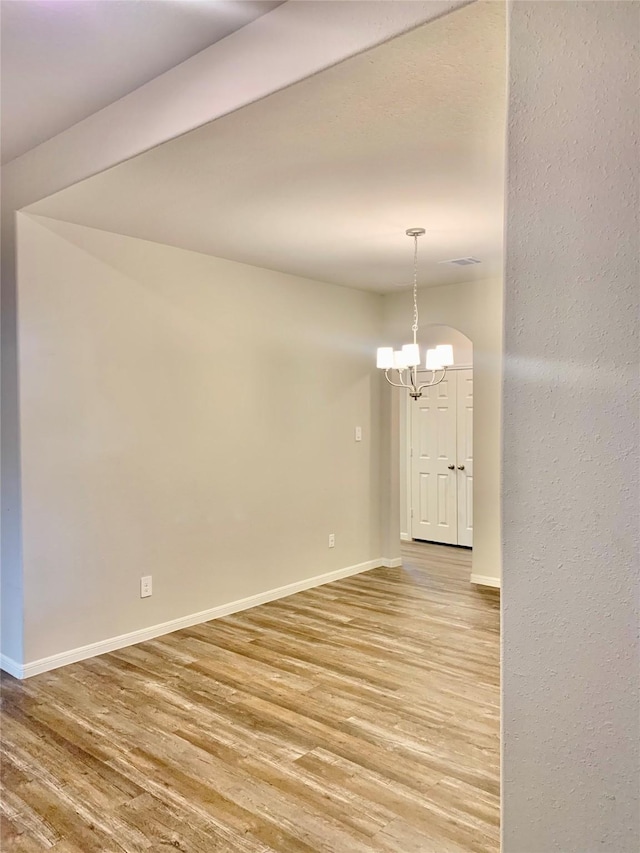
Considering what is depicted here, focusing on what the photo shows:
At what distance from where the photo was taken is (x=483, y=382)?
5133mm

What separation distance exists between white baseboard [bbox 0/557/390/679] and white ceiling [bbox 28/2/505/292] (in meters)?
→ 2.45

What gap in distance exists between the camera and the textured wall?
1.14m

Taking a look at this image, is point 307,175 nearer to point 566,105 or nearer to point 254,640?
point 566,105

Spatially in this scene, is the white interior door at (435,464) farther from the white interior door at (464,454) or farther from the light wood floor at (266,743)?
the light wood floor at (266,743)

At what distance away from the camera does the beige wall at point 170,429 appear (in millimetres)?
3414

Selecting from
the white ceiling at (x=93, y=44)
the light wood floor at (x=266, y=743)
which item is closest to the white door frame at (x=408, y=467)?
the light wood floor at (x=266, y=743)

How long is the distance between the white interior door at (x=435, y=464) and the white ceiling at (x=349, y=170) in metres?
2.70

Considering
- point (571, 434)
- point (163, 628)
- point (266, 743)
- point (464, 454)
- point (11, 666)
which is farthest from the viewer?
point (464, 454)

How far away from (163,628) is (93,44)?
323 centimetres

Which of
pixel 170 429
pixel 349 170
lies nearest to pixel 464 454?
pixel 170 429

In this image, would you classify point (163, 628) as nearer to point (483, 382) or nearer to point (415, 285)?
point (483, 382)

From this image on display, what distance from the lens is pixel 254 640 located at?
3.89 metres

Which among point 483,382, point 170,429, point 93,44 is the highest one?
point 93,44

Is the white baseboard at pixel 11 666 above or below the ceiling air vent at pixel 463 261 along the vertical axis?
below
